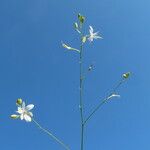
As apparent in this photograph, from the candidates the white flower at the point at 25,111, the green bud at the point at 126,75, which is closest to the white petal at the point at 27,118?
the white flower at the point at 25,111

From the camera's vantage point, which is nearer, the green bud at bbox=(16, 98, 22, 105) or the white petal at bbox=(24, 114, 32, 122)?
the white petal at bbox=(24, 114, 32, 122)

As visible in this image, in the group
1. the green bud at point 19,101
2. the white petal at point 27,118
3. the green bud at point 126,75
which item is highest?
the green bud at point 126,75

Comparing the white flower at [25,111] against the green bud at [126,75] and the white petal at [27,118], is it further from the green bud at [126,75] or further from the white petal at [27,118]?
the green bud at [126,75]

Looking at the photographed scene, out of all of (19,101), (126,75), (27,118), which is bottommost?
(27,118)

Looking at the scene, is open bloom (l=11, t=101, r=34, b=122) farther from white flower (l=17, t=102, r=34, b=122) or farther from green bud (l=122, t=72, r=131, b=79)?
green bud (l=122, t=72, r=131, b=79)

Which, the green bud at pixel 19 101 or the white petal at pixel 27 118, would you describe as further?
the green bud at pixel 19 101

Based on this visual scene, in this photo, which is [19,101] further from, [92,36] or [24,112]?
[92,36]

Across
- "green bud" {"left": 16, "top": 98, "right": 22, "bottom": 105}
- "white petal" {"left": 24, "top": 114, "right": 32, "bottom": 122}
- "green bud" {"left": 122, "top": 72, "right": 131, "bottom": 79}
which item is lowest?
"white petal" {"left": 24, "top": 114, "right": 32, "bottom": 122}

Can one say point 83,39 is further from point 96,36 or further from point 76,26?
point 96,36

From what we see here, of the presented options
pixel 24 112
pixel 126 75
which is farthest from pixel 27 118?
pixel 126 75

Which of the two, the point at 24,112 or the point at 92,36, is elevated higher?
the point at 92,36

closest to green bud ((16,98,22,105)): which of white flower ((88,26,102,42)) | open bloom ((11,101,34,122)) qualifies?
open bloom ((11,101,34,122))
